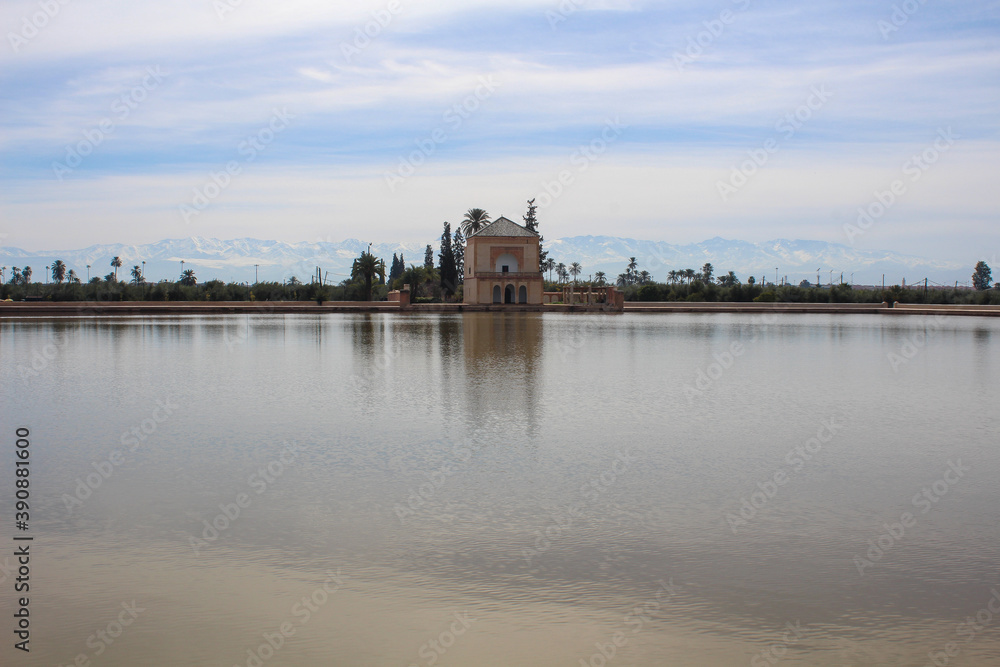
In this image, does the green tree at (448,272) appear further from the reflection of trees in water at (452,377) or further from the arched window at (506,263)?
the reflection of trees in water at (452,377)

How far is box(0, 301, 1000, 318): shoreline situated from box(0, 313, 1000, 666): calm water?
2543 centimetres

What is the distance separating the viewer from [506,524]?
182 inches

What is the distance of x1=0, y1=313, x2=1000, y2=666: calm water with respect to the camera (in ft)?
10.8

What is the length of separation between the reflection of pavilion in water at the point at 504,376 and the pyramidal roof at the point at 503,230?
77.4ft

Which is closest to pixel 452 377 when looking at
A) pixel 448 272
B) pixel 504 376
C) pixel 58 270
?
pixel 504 376

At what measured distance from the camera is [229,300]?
4512 centimetres

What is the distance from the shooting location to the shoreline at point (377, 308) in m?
33.3

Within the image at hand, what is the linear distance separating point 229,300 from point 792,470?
42858 mm

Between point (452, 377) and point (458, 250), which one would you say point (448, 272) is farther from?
point (452, 377)

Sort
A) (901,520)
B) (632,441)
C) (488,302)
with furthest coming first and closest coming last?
(488,302)
(632,441)
(901,520)

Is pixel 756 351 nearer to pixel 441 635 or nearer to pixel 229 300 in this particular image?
pixel 441 635

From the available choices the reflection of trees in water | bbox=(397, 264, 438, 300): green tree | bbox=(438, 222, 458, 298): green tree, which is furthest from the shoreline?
the reflection of trees in water

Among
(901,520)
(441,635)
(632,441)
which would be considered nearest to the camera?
(441,635)

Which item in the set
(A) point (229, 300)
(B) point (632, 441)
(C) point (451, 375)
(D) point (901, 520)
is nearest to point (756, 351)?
(C) point (451, 375)
